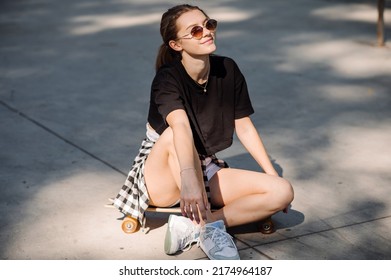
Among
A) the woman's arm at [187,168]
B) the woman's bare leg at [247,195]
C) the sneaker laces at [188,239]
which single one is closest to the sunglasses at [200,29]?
the woman's arm at [187,168]

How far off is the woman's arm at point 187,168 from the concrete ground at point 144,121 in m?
0.38

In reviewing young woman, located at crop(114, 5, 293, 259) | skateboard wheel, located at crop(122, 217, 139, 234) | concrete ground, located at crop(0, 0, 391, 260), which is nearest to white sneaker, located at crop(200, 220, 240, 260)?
young woman, located at crop(114, 5, 293, 259)

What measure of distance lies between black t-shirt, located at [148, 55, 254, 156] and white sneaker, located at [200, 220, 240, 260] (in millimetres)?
421

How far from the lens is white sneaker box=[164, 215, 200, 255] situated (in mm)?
3854

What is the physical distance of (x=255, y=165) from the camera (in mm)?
5098

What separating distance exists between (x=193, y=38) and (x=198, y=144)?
0.53m

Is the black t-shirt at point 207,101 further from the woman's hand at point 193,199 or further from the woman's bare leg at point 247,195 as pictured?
the woman's hand at point 193,199

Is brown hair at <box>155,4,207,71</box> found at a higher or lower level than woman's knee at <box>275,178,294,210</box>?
higher

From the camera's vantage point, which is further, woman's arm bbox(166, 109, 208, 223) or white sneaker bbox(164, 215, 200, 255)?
white sneaker bbox(164, 215, 200, 255)

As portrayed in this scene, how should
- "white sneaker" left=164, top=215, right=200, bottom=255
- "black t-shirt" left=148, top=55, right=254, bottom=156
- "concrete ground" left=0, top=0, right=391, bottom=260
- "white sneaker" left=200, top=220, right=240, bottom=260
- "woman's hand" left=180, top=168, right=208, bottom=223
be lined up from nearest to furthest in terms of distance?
"woman's hand" left=180, top=168, right=208, bottom=223 < "white sneaker" left=200, top=220, right=240, bottom=260 < "white sneaker" left=164, top=215, right=200, bottom=255 < "black t-shirt" left=148, top=55, right=254, bottom=156 < "concrete ground" left=0, top=0, right=391, bottom=260

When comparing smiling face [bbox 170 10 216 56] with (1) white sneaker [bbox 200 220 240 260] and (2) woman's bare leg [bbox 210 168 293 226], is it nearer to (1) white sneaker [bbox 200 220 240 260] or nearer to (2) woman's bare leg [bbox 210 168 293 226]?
(2) woman's bare leg [bbox 210 168 293 226]

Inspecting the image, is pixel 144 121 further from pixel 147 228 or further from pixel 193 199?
pixel 193 199

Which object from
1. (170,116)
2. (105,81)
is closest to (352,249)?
(170,116)

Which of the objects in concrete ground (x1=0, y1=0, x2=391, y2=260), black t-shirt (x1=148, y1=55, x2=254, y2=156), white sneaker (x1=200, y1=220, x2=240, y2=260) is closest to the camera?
white sneaker (x1=200, y1=220, x2=240, y2=260)
